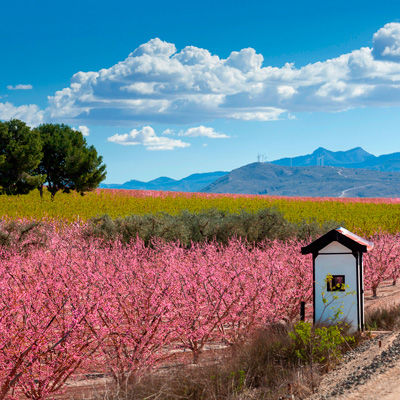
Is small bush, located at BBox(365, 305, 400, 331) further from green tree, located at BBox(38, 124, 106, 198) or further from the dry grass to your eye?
green tree, located at BBox(38, 124, 106, 198)

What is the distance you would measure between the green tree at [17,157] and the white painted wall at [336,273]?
1571 inches

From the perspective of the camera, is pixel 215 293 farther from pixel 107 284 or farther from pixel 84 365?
pixel 84 365

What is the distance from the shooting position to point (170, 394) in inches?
245

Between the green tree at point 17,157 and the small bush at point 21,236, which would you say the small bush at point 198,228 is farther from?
the green tree at point 17,157

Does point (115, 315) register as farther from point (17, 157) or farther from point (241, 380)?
point (17, 157)

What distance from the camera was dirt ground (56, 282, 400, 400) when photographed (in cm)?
604

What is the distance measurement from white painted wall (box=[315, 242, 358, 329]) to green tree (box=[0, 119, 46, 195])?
39912 millimetres

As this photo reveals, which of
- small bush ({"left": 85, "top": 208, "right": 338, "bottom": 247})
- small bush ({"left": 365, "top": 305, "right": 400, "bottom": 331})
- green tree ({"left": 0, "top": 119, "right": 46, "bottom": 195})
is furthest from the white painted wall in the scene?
green tree ({"left": 0, "top": 119, "right": 46, "bottom": 195})

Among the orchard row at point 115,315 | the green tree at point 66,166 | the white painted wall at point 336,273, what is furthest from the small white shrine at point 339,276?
the green tree at point 66,166

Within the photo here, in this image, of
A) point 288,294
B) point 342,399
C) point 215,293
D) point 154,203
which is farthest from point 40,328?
point 154,203

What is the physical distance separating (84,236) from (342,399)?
52.6ft

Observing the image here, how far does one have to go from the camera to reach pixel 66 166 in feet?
164

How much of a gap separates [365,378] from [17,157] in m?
43.1

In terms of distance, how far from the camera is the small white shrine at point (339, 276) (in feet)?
29.0
